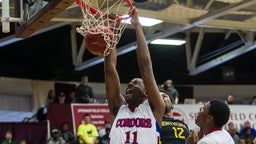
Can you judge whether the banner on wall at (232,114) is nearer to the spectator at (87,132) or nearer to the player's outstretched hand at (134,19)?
the spectator at (87,132)

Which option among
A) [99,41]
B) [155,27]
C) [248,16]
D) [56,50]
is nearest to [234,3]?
[248,16]

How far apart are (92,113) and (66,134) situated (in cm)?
130

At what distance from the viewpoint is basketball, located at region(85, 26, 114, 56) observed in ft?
14.0

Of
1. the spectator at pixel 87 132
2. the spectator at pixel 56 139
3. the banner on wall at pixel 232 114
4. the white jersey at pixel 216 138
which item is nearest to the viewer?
the white jersey at pixel 216 138

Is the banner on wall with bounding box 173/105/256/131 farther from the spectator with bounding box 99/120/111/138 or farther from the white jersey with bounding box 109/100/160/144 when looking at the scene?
the white jersey with bounding box 109/100/160/144

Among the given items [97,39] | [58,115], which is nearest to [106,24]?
[97,39]

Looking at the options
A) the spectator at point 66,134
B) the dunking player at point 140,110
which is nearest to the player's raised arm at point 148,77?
the dunking player at point 140,110

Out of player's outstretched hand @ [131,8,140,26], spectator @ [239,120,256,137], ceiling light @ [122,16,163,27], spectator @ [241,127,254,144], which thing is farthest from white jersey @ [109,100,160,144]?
spectator @ [239,120,256,137]

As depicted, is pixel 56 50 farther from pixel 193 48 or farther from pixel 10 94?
pixel 193 48

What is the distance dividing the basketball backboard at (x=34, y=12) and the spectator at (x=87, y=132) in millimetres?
7408

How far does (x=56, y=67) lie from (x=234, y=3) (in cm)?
789

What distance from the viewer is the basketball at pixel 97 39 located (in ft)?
14.0

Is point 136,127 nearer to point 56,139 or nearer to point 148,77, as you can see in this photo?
point 148,77

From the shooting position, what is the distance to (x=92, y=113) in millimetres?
14602
